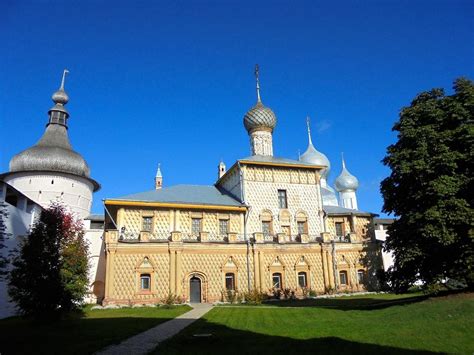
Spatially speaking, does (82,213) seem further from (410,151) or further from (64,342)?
(410,151)

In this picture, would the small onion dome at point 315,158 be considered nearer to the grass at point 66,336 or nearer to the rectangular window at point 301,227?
the rectangular window at point 301,227

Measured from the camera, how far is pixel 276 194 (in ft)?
99.9

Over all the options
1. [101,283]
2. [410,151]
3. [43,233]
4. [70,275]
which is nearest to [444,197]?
[410,151]

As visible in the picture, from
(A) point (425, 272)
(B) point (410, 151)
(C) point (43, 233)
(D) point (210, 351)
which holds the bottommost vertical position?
(D) point (210, 351)

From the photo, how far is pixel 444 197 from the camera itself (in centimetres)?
1630

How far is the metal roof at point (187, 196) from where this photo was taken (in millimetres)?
27617

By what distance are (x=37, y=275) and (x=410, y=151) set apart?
1685 centimetres

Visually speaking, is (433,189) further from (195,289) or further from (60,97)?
(60,97)

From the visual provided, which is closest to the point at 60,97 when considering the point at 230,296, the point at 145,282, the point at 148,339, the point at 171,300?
the point at 145,282

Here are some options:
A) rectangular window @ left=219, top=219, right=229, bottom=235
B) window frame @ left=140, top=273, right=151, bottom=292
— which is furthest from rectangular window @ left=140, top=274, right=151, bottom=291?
rectangular window @ left=219, top=219, right=229, bottom=235

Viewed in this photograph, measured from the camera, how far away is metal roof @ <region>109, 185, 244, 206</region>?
27.6 meters

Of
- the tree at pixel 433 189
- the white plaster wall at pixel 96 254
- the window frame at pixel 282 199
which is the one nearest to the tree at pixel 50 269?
the tree at pixel 433 189

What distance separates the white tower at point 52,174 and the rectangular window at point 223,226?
13.2 meters

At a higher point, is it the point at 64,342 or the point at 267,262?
the point at 267,262
